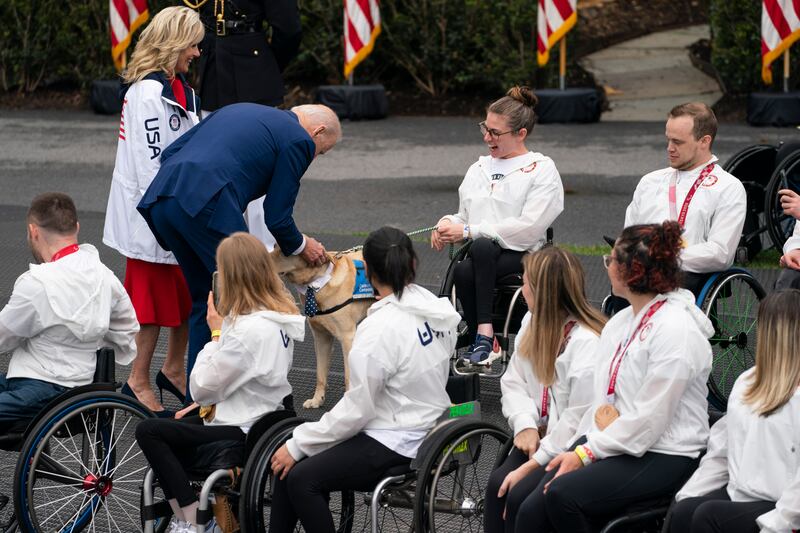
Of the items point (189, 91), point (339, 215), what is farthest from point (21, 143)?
point (189, 91)

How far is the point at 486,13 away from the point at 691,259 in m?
11.0

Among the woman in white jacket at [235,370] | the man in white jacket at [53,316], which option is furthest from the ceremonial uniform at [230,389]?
the man in white jacket at [53,316]

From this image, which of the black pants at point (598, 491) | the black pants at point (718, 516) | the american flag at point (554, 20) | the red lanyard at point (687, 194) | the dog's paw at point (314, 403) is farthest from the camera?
the american flag at point (554, 20)

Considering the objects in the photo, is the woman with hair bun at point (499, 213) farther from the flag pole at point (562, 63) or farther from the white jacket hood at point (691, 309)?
the flag pole at point (562, 63)

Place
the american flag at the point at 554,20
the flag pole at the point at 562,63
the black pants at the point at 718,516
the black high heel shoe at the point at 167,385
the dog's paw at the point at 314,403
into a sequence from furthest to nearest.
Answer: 1. the flag pole at the point at 562,63
2. the american flag at the point at 554,20
3. the dog's paw at the point at 314,403
4. the black high heel shoe at the point at 167,385
5. the black pants at the point at 718,516

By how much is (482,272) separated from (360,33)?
388 inches

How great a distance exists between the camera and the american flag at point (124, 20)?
16.6m

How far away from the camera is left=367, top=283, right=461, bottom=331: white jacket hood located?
474 cm

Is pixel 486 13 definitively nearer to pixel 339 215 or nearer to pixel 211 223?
pixel 339 215

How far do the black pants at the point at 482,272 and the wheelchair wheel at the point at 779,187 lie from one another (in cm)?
214

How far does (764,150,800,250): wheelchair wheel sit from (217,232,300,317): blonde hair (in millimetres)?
4086

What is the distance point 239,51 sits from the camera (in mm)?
9086

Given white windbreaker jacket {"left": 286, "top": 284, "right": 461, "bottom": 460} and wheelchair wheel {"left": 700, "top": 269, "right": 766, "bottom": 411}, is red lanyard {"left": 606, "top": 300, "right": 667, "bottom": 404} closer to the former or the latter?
white windbreaker jacket {"left": 286, "top": 284, "right": 461, "bottom": 460}

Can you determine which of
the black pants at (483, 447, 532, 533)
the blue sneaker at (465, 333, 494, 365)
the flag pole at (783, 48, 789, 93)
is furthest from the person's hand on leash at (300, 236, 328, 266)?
the flag pole at (783, 48, 789, 93)
